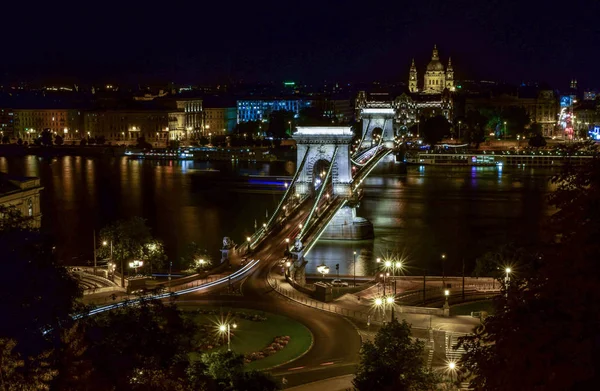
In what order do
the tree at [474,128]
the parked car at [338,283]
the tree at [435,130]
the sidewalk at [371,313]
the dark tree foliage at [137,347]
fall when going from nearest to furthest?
the dark tree foliage at [137,347] → the sidewalk at [371,313] → the parked car at [338,283] → the tree at [435,130] → the tree at [474,128]

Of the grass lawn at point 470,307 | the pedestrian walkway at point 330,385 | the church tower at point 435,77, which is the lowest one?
the grass lawn at point 470,307

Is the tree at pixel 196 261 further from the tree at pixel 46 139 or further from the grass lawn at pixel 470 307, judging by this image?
the tree at pixel 46 139

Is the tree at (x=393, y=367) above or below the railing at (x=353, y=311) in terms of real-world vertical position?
above

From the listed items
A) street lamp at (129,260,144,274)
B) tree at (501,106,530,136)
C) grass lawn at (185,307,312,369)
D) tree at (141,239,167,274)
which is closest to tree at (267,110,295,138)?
tree at (501,106,530,136)

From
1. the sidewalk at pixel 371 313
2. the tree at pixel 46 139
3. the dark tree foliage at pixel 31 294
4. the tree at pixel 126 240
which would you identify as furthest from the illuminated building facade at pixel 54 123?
the dark tree foliage at pixel 31 294

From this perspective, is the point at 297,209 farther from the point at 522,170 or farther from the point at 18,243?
the point at 522,170

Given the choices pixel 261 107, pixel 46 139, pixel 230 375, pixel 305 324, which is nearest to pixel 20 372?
pixel 230 375

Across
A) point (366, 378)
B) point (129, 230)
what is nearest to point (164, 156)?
point (129, 230)
